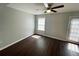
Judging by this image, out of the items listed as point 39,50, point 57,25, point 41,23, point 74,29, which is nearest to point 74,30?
point 74,29

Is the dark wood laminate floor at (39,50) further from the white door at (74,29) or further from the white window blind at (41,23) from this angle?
the white window blind at (41,23)

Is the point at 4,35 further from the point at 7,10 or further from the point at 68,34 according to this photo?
the point at 68,34

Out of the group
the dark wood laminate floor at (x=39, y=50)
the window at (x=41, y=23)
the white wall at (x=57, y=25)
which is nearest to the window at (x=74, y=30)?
the white wall at (x=57, y=25)

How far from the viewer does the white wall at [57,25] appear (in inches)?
179

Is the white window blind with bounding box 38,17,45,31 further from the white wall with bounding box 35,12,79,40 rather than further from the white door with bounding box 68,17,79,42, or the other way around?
the white door with bounding box 68,17,79,42

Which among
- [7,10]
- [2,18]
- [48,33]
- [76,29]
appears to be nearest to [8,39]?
[2,18]

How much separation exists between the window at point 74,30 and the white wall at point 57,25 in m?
0.32

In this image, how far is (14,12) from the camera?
362cm

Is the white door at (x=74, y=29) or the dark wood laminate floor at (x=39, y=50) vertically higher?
the white door at (x=74, y=29)

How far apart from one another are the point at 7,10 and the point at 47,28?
3.56m

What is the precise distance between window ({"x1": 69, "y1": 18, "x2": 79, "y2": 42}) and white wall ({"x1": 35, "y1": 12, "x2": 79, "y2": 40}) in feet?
1.06

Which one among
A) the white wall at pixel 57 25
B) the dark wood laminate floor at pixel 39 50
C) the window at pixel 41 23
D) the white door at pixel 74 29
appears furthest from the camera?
the window at pixel 41 23

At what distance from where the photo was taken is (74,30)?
169 inches

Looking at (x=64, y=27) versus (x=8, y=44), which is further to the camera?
(x=64, y=27)
